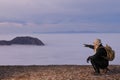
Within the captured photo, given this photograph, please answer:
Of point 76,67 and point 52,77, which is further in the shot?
point 76,67

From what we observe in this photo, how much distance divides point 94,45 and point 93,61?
713 millimetres

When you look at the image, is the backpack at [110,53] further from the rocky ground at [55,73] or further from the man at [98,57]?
the rocky ground at [55,73]

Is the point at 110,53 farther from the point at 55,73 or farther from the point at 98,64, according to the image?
the point at 55,73

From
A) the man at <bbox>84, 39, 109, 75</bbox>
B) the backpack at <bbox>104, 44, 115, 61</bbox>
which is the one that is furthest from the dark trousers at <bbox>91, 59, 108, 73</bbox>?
the backpack at <bbox>104, 44, 115, 61</bbox>

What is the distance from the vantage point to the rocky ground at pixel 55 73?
19.7 m

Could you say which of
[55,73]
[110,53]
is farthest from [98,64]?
[55,73]

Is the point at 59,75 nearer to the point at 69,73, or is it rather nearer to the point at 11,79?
the point at 69,73

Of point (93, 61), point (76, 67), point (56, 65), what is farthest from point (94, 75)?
point (56, 65)

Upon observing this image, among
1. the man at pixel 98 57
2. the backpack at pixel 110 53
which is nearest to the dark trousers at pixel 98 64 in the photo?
the man at pixel 98 57

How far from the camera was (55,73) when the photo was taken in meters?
21.1

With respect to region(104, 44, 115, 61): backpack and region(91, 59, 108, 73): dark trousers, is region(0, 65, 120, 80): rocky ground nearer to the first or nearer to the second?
region(91, 59, 108, 73): dark trousers

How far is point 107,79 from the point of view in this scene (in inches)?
750

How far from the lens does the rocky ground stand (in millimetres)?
19719

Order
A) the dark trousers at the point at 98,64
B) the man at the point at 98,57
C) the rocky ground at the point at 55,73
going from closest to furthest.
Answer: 1. the rocky ground at the point at 55,73
2. the man at the point at 98,57
3. the dark trousers at the point at 98,64
